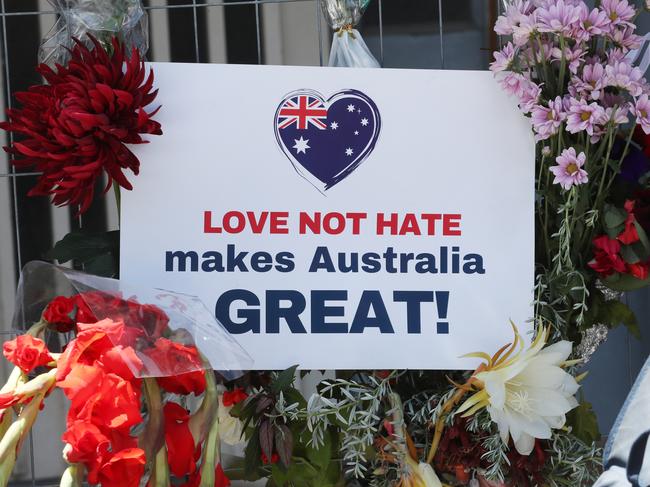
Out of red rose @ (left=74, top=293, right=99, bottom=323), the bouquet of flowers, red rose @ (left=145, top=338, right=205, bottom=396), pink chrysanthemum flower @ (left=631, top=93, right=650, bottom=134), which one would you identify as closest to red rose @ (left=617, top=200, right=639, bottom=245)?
the bouquet of flowers

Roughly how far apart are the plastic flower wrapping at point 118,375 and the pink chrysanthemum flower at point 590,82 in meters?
0.59

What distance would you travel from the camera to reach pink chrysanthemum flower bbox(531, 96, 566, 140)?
126cm

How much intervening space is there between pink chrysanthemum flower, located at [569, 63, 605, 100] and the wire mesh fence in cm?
113

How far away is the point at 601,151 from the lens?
1292mm

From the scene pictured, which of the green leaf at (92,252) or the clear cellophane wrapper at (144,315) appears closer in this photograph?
the clear cellophane wrapper at (144,315)

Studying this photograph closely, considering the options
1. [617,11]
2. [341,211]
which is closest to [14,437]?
[341,211]

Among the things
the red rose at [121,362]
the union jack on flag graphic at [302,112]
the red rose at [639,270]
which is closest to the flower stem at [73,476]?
the red rose at [121,362]

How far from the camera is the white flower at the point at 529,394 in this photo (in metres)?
1.23

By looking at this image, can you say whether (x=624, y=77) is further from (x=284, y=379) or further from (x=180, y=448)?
(x=180, y=448)

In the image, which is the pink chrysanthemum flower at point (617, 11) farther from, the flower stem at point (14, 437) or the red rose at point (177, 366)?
the flower stem at point (14, 437)

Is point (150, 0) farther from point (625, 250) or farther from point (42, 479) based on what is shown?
point (625, 250)

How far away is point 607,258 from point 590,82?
0.25 meters

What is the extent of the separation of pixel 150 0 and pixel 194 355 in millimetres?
1563

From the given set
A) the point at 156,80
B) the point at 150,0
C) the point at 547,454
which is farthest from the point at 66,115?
the point at 150,0
